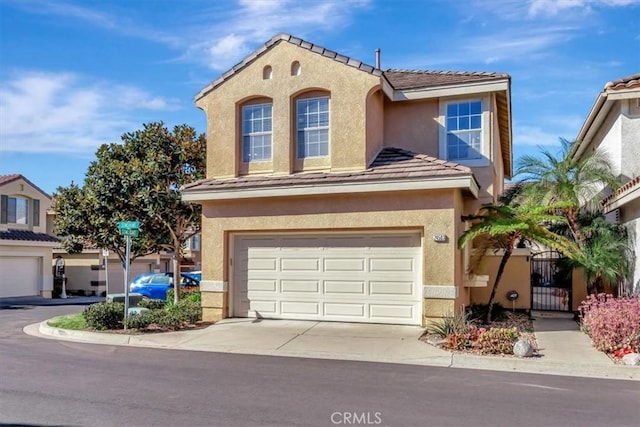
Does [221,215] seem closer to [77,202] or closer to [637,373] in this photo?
[77,202]

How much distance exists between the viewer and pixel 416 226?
12805 millimetres

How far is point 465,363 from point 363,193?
4933mm

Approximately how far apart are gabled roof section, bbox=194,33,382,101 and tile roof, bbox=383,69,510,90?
1.32m

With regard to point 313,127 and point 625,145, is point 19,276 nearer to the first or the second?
point 313,127

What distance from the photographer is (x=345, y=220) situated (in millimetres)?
13359

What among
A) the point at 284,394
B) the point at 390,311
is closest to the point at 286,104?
the point at 390,311

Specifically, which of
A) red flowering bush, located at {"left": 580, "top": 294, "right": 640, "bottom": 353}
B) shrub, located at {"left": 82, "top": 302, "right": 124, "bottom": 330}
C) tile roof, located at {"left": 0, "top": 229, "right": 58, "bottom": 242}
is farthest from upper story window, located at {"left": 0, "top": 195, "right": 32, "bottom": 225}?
red flowering bush, located at {"left": 580, "top": 294, "right": 640, "bottom": 353}

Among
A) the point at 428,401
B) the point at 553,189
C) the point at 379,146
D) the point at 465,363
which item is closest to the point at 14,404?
the point at 428,401

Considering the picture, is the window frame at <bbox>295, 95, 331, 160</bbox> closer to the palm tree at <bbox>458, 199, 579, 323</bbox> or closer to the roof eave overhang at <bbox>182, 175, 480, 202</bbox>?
the roof eave overhang at <bbox>182, 175, 480, 202</bbox>

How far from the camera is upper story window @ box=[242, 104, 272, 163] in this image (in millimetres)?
14992

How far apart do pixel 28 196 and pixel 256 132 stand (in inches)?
865

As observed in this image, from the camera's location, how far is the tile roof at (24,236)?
28263 mm

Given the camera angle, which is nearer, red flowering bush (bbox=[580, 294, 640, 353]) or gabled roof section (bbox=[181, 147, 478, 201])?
Result: red flowering bush (bbox=[580, 294, 640, 353])

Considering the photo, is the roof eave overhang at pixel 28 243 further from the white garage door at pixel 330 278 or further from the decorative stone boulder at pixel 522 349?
the decorative stone boulder at pixel 522 349
